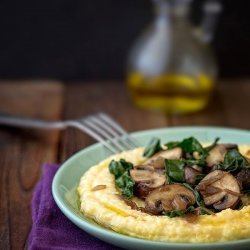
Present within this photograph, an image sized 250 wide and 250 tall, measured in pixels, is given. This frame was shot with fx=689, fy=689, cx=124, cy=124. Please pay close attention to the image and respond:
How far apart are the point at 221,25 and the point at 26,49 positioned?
1070mm

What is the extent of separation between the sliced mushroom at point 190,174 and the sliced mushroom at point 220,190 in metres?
0.04

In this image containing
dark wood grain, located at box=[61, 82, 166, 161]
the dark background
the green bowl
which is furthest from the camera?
the dark background

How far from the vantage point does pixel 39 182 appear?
232 centimetres

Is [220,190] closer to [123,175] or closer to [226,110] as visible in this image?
[123,175]

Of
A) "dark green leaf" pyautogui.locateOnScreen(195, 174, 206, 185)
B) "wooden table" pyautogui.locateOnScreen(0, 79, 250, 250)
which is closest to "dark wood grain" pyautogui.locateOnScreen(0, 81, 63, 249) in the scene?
"wooden table" pyautogui.locateOnScreen(0, 79, 250, 250)

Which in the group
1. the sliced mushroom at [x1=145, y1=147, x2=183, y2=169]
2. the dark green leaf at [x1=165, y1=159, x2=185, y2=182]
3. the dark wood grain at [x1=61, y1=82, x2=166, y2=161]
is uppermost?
the dark green leaf at [x1=165, y1=159, x2=185, y2=182]

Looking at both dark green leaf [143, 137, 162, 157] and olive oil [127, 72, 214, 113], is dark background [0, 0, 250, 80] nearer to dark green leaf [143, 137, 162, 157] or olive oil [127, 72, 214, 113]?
olive oil [127, 72, 214, 113]

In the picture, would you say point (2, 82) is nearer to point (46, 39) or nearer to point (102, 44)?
point (46, 39)

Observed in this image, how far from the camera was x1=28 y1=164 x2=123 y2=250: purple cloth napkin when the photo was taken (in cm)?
181

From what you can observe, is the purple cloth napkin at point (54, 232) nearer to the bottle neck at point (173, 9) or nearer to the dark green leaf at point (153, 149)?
the dark green leaf at point (153, 149)

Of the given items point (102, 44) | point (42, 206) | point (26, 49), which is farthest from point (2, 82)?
point (42, 206)

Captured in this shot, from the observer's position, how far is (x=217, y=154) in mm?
2098

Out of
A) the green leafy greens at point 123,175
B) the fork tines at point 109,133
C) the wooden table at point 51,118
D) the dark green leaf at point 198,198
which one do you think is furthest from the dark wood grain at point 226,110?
the dark green leaf at point 198,198

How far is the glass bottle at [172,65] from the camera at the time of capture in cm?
315
